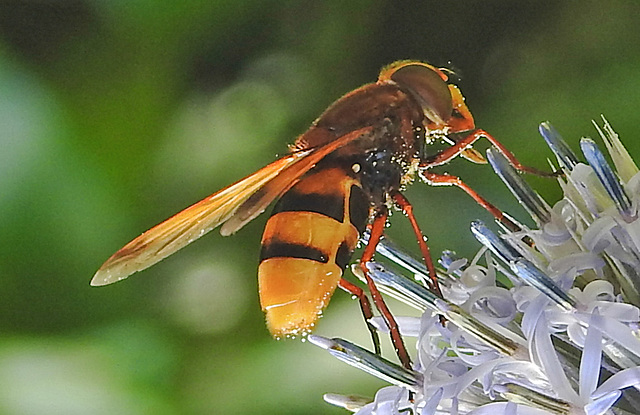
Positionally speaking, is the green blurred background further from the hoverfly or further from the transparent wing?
the transparent wing

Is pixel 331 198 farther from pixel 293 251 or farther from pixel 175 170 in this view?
pixel 175 170

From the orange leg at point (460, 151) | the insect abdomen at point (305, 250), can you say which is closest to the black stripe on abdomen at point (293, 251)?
the insect abdomen at point (305, 250)

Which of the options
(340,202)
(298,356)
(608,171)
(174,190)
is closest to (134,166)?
(174,190)

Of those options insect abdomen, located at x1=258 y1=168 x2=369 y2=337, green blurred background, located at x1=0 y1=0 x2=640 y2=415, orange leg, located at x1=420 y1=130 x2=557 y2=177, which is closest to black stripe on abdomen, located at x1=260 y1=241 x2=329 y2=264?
insect abdomen, located at x1=258 y1=168 x2=369 y2=337

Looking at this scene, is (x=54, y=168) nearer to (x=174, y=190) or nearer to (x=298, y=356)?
(x=174, y=190)

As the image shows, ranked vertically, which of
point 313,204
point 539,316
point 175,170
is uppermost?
point 175,170

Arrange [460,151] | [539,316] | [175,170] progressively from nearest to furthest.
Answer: [539,316] < [460,151] < [175,170]

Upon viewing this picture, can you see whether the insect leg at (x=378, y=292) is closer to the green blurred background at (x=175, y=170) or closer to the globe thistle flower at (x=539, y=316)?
the globe thistle flower at (x=539, y=316)

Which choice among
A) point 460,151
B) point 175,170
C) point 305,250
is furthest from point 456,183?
point 175,170
